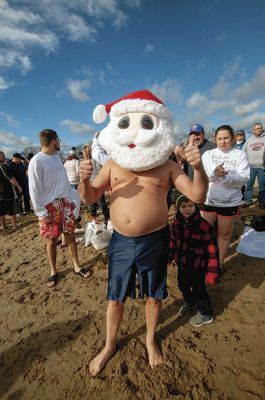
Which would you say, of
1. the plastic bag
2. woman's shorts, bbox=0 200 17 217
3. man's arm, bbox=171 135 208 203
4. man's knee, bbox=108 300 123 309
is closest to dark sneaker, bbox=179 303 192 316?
man's knee, bbox=108 300 123 309

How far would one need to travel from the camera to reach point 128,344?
2.33 meters

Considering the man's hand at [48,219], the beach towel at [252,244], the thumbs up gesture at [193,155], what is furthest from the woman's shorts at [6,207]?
the thumbs up gesture at [193,155]

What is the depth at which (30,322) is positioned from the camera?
2789 millimetres

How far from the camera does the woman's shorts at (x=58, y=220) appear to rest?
3.16 metres

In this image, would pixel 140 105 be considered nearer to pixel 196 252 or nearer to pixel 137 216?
pixel 137 216

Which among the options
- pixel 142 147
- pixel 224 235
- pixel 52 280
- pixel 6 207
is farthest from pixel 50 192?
pixel 6 207

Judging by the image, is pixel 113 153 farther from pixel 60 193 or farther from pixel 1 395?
pixel 1 395

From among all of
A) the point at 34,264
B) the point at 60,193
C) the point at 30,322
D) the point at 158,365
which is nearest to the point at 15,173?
the point at 34,264

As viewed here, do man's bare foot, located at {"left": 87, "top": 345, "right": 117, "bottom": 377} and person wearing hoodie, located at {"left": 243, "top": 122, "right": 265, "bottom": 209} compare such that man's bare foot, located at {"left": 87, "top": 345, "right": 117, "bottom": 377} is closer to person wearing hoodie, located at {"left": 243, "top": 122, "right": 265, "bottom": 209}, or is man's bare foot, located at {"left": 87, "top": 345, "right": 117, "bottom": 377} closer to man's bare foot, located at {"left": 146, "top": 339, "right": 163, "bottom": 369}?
man's bare foot, located at {"left": 146, "top": 339, "right": 163, "bottom": 369}

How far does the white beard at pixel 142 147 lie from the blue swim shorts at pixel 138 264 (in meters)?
0.62

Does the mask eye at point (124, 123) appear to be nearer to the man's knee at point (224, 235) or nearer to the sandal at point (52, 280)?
the man's knee at point (224, 235)

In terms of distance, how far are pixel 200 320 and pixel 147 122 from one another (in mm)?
2206

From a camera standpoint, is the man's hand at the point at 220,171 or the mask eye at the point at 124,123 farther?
the man's hand at the point at 220,171

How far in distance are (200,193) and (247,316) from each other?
188 centimetres
